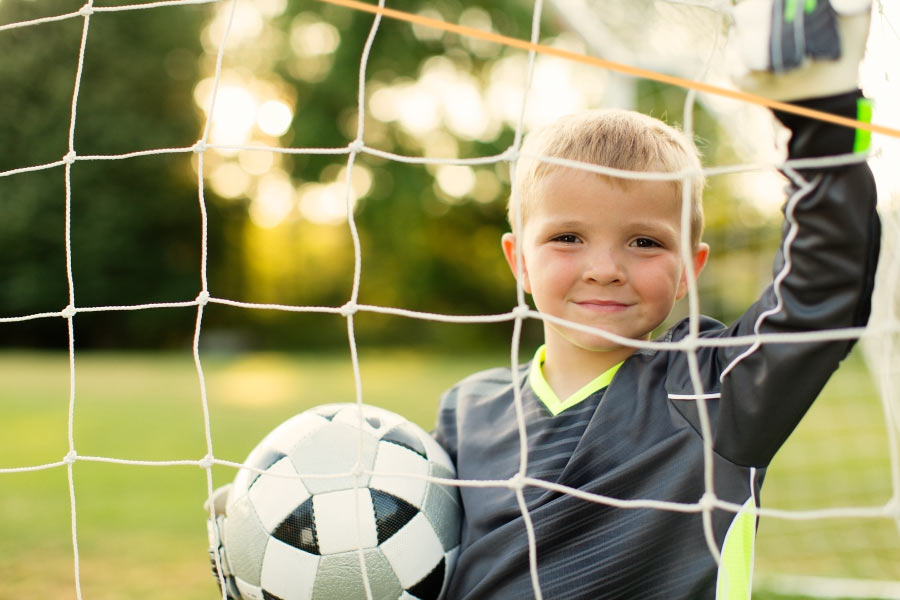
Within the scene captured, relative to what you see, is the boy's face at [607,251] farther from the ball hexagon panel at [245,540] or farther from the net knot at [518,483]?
the ball hexagon panel at [245,540]

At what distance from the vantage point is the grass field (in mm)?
2719

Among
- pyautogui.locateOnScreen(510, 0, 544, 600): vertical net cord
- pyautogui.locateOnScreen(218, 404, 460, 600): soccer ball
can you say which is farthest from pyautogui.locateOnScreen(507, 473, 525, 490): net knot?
pyautogui.locateOnScreen(218, 404, 460, 600): soccer ball

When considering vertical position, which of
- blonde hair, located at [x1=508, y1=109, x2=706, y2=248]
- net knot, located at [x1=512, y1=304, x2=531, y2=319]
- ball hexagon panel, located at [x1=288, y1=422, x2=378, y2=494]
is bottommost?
ball hexagon panel, located at [x1=288, y1=422, x2=378, y2=494]

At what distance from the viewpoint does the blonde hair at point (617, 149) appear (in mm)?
1463

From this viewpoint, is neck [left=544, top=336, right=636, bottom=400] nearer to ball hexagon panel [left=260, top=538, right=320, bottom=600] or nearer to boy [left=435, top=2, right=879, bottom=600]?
boy [left=435, top=2, right=879, bottom=600]

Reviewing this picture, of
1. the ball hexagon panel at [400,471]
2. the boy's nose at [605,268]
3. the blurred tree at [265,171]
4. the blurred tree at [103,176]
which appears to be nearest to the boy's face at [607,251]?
the boy's nose at [605,268]

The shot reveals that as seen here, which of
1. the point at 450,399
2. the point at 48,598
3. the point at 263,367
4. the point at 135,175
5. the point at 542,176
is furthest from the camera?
the point at 135,175

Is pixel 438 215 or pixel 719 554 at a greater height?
pixel 438 215

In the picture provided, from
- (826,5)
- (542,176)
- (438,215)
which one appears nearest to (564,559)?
(542,176)

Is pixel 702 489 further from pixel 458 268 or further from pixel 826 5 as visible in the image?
pixel 458 268

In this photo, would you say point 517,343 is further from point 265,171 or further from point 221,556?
point 265,171

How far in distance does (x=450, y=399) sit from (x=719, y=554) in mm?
650

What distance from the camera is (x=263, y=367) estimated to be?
1122cm

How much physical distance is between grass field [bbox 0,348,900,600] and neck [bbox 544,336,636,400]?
1.21 m
